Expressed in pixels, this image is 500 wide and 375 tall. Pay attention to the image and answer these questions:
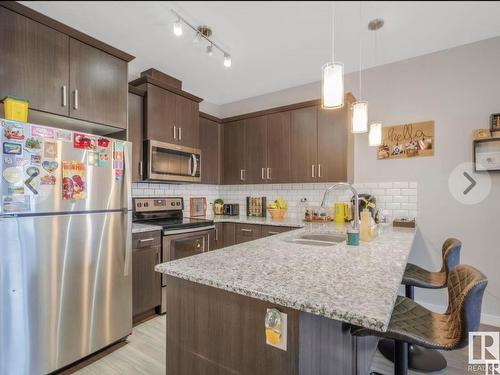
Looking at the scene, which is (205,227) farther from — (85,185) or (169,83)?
(169,83)

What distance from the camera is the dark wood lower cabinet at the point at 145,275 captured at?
230 cm

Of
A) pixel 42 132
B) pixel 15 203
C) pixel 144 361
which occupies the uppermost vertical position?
pixel 42 132

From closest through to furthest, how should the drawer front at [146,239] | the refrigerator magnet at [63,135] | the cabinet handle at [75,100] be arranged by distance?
the refrigerator magnet at [63,135], the cabinet handle at [75,100], the drawer front at [146,239]

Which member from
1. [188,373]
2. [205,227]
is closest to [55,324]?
[188,373]

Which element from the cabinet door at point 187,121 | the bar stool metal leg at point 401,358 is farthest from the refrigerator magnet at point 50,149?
the bar stool metal leg at point 401,358

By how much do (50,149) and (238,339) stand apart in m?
1.59

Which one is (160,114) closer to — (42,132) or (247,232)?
(42,132)

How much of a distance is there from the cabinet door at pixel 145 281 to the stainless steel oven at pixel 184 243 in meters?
0.07

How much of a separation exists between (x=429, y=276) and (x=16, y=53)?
3089 mm

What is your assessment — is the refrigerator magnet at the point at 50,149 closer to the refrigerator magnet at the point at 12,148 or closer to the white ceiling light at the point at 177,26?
the refrigerator magnet at the point at 12,148

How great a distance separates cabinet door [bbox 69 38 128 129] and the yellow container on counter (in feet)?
1.03

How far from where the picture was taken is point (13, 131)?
4.91ft

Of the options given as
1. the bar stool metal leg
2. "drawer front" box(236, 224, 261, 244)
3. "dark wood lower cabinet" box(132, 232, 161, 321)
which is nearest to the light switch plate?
the bar stool metal leg

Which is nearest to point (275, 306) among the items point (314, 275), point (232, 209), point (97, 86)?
point (314, 275)
